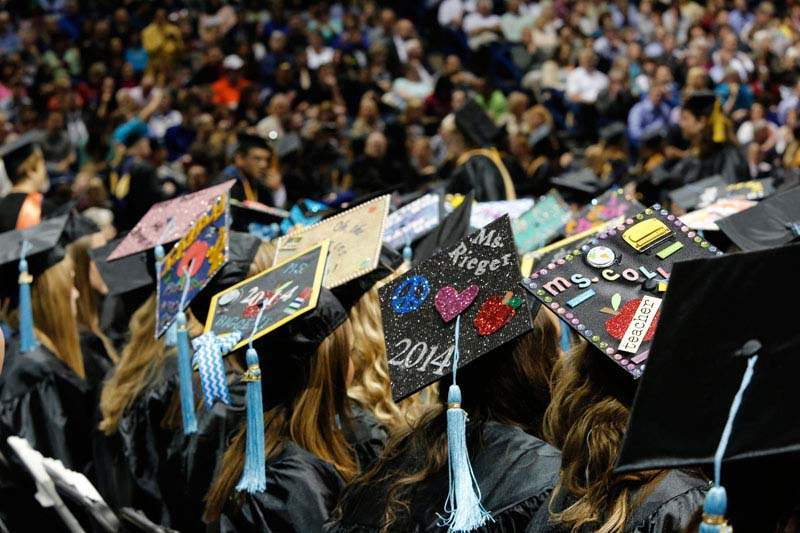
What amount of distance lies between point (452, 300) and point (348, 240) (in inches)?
48.8

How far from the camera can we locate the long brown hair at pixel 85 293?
18.2 ft

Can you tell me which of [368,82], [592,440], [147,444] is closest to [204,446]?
[147,444]

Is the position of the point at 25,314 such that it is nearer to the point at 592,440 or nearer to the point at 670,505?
the point at 592,440

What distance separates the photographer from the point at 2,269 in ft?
15.9

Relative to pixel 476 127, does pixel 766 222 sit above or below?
above

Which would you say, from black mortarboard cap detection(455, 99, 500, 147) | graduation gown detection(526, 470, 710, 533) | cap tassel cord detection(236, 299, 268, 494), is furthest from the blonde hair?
black mortarboard cap detection(455, 99, 500, 147)

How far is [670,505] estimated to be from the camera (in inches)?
87.8

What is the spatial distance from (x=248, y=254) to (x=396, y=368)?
1416 millimetres

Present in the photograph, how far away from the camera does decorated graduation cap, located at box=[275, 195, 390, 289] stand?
3.82m

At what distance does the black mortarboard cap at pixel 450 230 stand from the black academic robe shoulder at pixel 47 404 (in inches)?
62.5

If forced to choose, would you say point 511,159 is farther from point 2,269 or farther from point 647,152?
point 2,269

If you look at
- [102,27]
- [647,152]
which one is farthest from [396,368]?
[102,27]

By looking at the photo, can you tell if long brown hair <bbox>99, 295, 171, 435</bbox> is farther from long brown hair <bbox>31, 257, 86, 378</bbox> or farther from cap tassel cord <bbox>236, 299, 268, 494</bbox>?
cap tassel cord <bbox>236, 299, 268, 494</bbox>

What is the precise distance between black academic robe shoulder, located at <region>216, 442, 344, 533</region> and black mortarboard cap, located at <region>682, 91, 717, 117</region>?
634 cm
